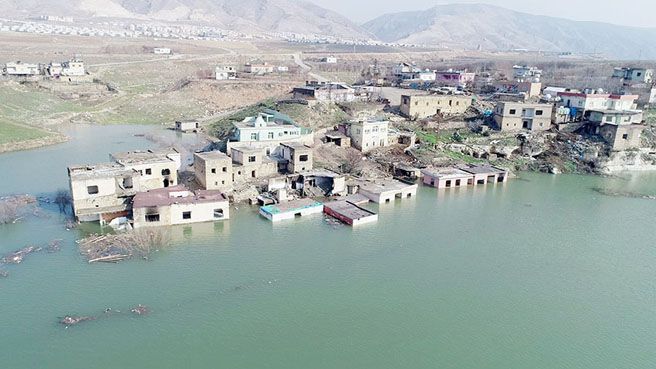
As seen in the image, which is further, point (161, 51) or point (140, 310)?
point (161, 51)

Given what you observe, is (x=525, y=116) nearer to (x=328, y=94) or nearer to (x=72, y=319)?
(x=328, y=94)

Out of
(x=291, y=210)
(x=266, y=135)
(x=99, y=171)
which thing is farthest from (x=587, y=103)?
(x=99, y=171)

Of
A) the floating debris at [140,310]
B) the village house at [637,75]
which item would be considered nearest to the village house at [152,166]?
the floating debris at [140,310]

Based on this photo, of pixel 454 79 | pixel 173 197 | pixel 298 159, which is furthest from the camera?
pixel 454 79

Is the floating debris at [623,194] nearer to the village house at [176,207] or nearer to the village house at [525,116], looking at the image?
the village house at [525,116]

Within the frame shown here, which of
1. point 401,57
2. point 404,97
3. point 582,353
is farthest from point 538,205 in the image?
point 401,57

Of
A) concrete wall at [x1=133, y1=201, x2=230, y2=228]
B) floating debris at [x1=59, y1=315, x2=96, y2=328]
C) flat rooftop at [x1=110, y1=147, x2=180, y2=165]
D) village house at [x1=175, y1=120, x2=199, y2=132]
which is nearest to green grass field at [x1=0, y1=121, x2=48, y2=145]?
village house at [x1=175, y1=120, x2=199, y2=132]

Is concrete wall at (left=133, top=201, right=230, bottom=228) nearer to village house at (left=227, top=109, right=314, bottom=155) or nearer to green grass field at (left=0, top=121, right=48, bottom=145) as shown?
village house at (left=227, top=109, right=314, bottom=155)
